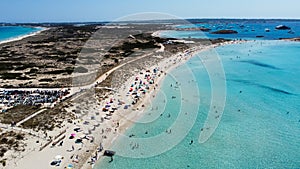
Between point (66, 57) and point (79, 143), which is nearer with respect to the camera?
point (79, 143)

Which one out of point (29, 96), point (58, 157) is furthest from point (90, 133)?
point (29, 96)

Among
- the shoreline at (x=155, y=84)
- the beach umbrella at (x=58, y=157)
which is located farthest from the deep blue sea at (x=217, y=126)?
the beach umbrella at (x=58, y=157)

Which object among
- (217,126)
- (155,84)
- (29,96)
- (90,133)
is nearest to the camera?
(90,133)

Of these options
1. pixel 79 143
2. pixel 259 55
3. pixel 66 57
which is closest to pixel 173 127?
pixel 79 143

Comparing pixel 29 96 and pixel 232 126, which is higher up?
pixel 29 96

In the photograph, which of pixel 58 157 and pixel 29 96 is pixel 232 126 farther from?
pixel 29 96

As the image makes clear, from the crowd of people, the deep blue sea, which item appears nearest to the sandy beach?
the deep blue sea

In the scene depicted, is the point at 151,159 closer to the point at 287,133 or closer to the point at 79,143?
the point at 79,143

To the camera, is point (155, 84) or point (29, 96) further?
point (155, 84)
